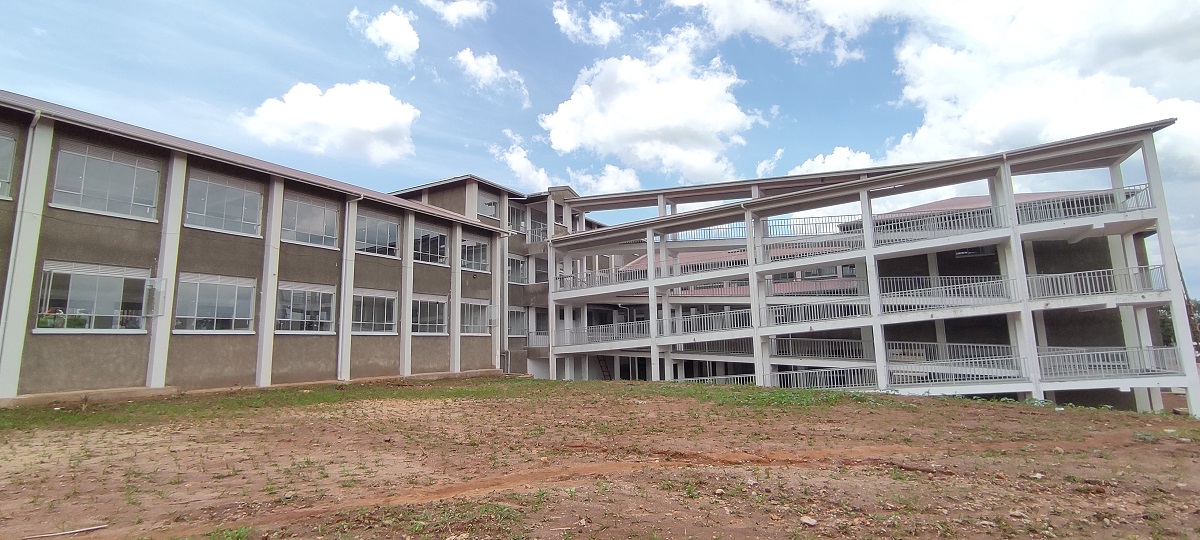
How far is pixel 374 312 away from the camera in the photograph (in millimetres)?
22453

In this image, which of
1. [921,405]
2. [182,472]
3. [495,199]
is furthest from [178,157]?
[921,405]

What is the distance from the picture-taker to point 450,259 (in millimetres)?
26188

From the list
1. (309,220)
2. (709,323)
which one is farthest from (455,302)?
(709,323)

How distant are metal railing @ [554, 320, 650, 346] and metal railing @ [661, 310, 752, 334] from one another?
1270 mm

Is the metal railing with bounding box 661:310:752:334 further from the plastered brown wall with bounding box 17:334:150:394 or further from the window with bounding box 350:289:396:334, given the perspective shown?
the plastered brown wall with bounding box 17:334:150:394

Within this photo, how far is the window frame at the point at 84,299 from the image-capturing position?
1405cm

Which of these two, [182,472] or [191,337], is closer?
[182,472]

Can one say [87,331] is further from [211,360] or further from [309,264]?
[309,264]

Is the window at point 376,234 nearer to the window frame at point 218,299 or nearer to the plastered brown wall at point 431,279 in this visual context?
the plastered brown wall at point 431,279

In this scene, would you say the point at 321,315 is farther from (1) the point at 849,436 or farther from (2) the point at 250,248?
(1) the point at 849,436

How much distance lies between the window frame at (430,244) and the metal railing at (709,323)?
10.9m

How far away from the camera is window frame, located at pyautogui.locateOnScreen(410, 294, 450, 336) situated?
79.2ft

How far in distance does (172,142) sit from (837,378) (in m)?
24.4

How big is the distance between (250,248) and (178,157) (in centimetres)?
329
